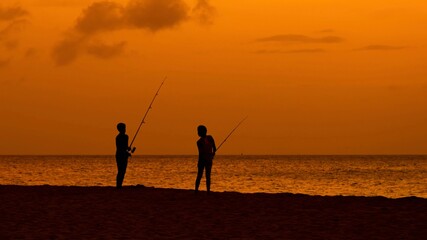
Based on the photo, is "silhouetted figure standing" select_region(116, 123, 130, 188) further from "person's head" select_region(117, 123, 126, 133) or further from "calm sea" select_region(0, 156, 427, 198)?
"calm sea" select_region(0, 156, 427, 198)

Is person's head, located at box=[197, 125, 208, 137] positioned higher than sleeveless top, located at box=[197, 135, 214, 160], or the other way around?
person's head, located at box=[197, 125, 208, 137]

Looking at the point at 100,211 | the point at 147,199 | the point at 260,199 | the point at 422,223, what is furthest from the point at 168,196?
the point at 422,223

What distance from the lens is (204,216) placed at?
15.0 m

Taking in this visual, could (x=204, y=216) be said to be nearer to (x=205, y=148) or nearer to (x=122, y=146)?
(x=205, y=148)

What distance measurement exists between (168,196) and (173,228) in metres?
6.24

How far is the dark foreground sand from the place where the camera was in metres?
12.7

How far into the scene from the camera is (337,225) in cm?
1376

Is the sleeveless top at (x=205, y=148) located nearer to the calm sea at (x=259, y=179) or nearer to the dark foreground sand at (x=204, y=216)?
the dark foreground sand at (x=204, y=216)

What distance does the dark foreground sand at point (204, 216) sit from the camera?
12.7 meters

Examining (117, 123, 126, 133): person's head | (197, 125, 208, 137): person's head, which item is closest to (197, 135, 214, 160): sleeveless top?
(197, 125, 208, 137): person's head

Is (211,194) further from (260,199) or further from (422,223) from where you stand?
(422,223)

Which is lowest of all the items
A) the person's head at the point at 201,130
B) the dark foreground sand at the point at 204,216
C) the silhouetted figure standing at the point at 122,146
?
the dark foreground sand at the point at 204,216

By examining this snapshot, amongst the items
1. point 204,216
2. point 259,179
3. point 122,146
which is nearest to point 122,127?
point 122,146

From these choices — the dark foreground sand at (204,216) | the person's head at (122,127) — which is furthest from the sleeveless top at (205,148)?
A: the person's head at (122,127)
